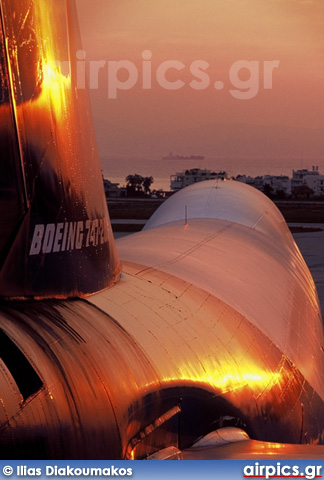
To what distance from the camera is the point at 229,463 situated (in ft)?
20.2

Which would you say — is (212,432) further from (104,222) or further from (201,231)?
(201,231)

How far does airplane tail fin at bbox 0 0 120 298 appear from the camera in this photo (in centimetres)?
601

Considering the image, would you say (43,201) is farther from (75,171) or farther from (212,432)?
(212,432)

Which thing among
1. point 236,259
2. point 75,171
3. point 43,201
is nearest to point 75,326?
point 43,201

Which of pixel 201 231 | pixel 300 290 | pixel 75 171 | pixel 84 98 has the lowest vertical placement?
pixel 300 290

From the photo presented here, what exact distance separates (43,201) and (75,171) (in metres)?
0.78

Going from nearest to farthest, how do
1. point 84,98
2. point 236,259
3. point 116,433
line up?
1. point 116,433
2. point 84,98
3. point 236,259

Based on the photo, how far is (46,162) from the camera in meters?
6.56

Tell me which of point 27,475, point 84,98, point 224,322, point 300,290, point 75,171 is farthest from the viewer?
point 300,290

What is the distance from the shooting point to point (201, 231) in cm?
1458

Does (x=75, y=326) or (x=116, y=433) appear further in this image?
(x=75, y=326)

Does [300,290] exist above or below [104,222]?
below

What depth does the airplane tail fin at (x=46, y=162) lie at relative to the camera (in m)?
6.01

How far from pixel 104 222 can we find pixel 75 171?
104 cm
